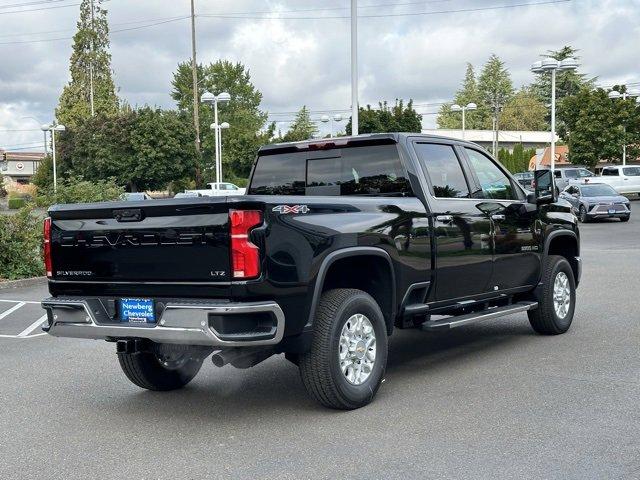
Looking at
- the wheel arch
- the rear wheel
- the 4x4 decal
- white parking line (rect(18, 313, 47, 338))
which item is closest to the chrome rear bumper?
the 4x4 decal

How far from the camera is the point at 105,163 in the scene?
59719mm

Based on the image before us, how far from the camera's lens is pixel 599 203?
31.6 m

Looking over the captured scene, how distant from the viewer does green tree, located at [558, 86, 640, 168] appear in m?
50.9

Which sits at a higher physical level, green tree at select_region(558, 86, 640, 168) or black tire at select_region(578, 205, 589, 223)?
green tree at select_region(558, 86, 640, 168)

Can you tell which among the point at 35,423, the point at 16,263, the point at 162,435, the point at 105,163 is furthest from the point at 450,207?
the point at 105,163

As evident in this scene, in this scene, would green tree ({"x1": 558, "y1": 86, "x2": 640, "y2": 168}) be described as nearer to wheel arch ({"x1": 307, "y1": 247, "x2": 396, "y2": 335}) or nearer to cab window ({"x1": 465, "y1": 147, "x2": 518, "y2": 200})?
cab window ({"x1": 465, "y1": 147, "x2": 518, "y2": 200})

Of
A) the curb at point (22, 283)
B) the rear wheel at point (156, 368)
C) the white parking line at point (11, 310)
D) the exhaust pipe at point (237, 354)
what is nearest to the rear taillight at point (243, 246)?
the exhaust pipe at point (237, 354)

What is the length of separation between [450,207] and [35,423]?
12.4 feet

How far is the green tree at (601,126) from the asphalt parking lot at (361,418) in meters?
45.1

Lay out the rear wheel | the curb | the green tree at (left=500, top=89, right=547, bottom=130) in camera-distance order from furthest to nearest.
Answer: the green tree at (left=500, top=89, right=547, bottom=130) < the curb < the rear wheel

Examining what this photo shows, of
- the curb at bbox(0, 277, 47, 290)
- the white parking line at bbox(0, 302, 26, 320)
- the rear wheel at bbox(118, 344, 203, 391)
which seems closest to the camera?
the rear wheel at bbox(118, 344, 203, 391)

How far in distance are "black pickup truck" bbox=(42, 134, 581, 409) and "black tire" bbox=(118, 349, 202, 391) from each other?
0.05ft

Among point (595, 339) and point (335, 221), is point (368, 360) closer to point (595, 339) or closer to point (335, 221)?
point (335, 221)

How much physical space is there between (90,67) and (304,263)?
258 feet
